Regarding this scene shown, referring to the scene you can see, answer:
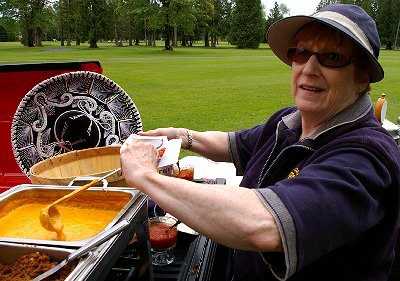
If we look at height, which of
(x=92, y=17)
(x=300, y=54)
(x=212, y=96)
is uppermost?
(x=92, y=17)

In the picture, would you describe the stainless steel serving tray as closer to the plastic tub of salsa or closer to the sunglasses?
the plastic tub of salsa

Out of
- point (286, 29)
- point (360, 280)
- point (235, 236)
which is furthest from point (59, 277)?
point (286, 29)

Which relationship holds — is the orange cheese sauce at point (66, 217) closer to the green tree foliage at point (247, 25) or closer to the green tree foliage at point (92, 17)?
the green tree foliage at point (92, 17)

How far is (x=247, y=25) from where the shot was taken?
2020 inches

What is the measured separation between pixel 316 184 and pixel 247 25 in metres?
52.9

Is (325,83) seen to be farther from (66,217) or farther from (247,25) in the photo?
(247,25)

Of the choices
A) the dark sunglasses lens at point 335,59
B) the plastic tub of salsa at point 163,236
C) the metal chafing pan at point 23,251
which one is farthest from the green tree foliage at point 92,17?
the metal chafing pan at point 23,251

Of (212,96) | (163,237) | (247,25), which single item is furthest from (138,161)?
(247,25)

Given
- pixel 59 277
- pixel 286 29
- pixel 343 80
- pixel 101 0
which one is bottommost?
pixel 59 277

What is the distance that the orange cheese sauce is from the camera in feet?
4.14

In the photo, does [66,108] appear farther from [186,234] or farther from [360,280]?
[360,280]

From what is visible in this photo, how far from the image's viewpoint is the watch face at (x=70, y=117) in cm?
235

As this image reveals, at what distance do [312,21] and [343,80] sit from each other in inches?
11.1

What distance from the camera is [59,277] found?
3.23ft
